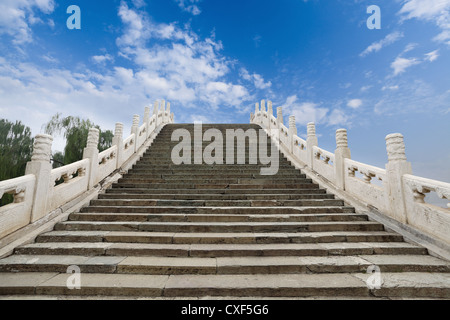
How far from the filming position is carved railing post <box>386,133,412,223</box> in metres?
4.27

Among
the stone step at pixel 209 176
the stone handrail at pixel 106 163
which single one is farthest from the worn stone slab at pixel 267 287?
the stone handrail at pixel 106 163

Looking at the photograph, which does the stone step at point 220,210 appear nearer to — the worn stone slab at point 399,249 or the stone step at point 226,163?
the worn stone slab at point 399,249

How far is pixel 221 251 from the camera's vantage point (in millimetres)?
3445

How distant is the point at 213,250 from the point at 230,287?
881 mm

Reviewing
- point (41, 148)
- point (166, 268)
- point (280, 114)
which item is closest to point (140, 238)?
point (166, 268)

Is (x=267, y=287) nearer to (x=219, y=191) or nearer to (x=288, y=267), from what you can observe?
(x=288, y=267)

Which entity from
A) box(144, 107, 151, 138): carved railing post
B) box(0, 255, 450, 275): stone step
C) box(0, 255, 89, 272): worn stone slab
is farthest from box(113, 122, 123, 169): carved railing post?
box(0, 255, 450, 275): stone step

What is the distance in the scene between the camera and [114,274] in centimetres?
298

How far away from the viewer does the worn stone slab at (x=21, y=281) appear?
2.61 metres

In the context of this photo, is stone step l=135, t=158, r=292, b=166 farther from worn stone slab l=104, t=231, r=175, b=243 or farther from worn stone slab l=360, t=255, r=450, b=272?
worn stone slab l=360, t=255, r=450, b=272

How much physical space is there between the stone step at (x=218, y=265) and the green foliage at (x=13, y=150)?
561cm
